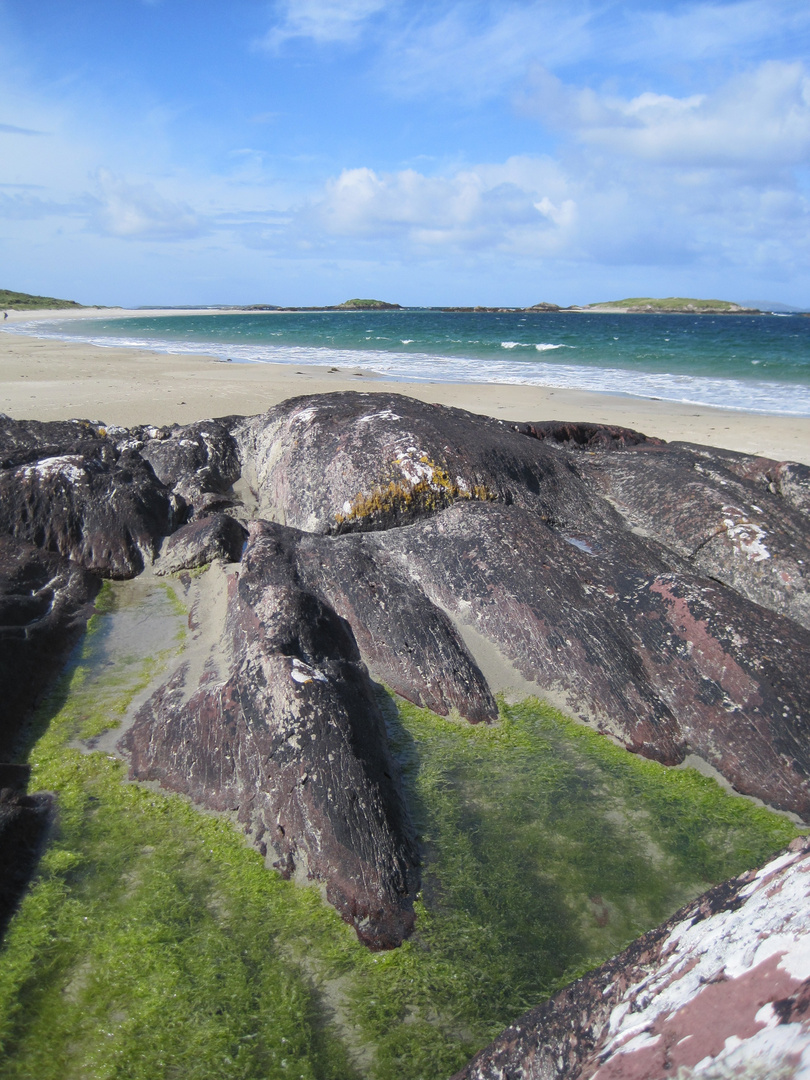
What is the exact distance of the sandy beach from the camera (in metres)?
12.5

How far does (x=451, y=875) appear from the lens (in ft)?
9.30

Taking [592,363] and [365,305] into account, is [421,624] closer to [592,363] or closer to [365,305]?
[592,363]

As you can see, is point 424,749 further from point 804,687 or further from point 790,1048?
point 790,1048

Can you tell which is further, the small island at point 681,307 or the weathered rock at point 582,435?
the small island at point 681,307

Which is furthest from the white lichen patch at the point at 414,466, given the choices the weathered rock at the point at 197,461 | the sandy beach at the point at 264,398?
the sandy beach at the point at 264,398

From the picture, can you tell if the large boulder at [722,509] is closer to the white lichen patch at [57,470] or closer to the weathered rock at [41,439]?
the white lichen patch at [57,470]

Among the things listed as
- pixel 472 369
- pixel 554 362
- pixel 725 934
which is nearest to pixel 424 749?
pixel 725 934

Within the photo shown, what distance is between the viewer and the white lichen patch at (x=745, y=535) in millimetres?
4973

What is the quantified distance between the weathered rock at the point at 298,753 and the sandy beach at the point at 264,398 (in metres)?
8.50

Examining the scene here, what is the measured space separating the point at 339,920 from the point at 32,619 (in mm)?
3117

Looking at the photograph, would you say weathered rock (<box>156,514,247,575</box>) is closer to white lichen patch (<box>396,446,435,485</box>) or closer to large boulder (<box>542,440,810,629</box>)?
white lichen patch (<box>396,446,435,485</box>)

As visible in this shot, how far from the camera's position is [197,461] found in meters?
6.77

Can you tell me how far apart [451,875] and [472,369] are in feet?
83.9

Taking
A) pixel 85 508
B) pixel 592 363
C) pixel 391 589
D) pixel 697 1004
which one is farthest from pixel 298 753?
pixel 592 363
